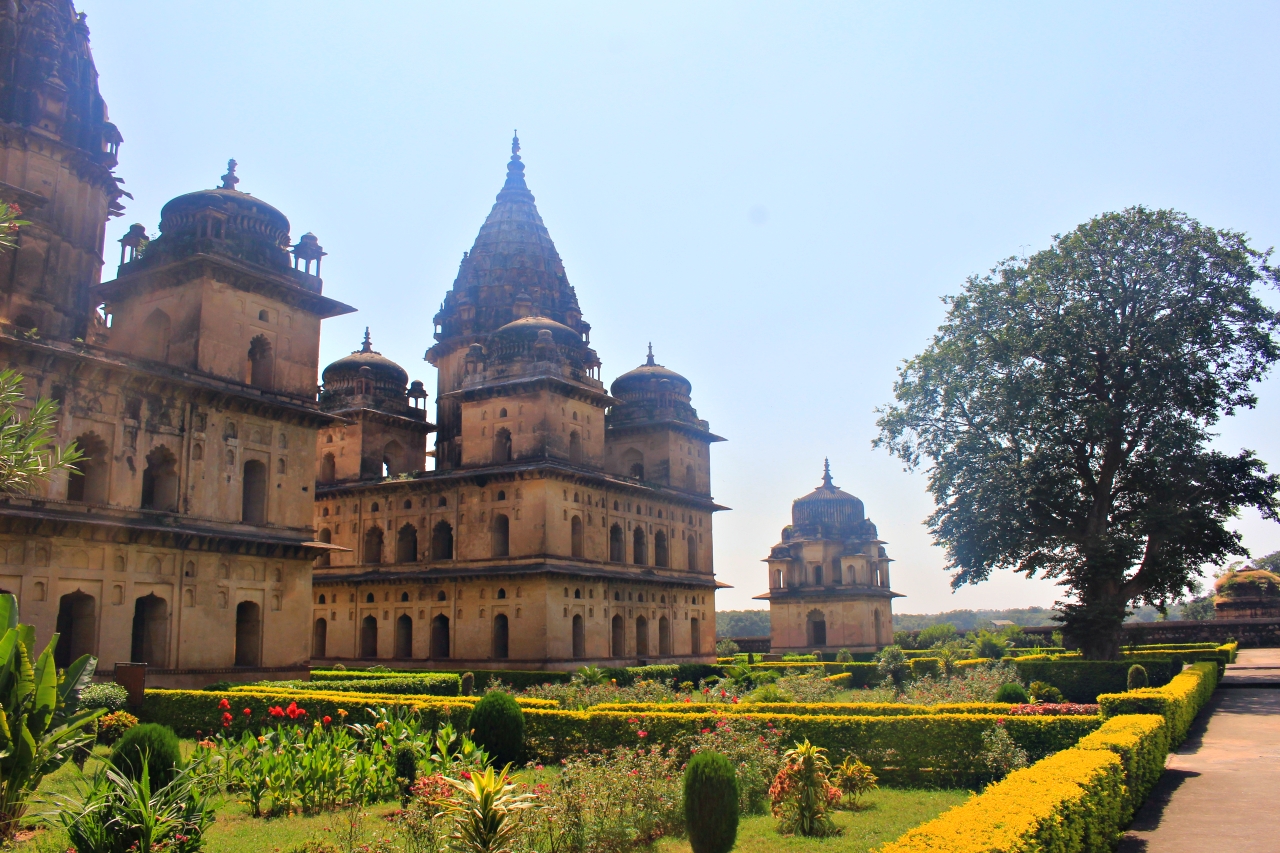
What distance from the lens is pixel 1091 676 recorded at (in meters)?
Answer: 25.9

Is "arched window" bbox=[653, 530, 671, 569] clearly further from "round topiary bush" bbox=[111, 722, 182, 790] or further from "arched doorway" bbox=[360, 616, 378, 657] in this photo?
"round topiary bush" bbox=[111, 722, 182, 790]

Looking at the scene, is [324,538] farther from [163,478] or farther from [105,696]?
[105,696]

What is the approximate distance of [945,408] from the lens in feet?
102

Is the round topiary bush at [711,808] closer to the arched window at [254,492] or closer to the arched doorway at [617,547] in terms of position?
the arched window at [254,492]

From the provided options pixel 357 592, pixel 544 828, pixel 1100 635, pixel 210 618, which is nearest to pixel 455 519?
pixel 357 592

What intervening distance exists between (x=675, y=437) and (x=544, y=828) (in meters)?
30.8

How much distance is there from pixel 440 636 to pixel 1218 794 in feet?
86.0

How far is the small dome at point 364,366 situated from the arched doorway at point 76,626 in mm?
17798

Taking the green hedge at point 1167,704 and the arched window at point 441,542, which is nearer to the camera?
the green hedge at point 1167,704

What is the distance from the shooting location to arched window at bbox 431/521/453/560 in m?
35.1

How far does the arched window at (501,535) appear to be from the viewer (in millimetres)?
33750

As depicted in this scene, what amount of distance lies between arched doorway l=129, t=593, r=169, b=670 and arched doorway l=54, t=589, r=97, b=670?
1.13 metres

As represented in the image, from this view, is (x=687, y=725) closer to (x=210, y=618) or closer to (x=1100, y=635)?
(x=210, y=618)

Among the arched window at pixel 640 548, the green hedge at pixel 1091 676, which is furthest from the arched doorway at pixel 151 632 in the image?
the green hedge at pixel 1091 676
